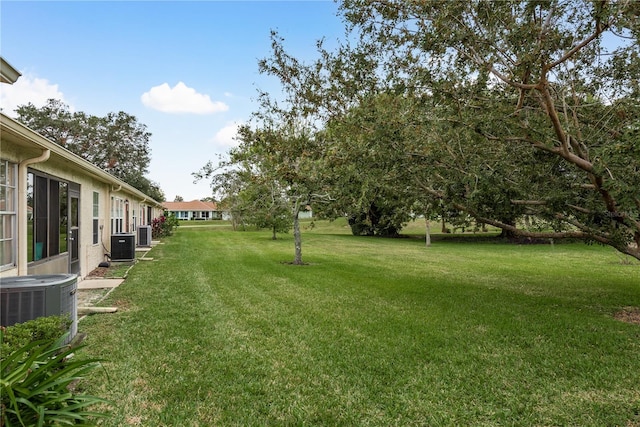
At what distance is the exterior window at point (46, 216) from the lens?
6184 millimetres

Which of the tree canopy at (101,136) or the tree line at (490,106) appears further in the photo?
the tree canopy at (101,136)

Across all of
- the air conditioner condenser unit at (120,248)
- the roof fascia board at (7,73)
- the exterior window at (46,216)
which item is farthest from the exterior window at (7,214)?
the air conditioner condenser unit at (120,248)

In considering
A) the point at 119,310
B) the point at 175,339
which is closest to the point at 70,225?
the point at 119,310

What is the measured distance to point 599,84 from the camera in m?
6.87

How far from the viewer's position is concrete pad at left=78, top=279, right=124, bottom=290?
855 cm

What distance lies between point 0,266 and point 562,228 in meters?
9.17

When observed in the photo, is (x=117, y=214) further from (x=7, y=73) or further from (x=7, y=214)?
(x=7, y=73)

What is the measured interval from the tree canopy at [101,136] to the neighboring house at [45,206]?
2560cm

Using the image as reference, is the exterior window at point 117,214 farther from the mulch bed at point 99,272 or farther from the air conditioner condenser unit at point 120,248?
the mulch bed at point 99,272

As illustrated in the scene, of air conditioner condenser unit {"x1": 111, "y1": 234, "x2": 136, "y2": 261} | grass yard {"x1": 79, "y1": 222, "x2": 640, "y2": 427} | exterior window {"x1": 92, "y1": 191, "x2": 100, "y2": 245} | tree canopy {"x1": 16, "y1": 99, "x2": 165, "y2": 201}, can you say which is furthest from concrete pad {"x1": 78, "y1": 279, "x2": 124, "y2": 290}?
tree canopy {"x1": 16, "y1": 99, "x2": 165, "y2": 201}

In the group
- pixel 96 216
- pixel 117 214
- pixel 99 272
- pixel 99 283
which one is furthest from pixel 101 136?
pixel 99 283

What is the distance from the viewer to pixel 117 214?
14.3 meters

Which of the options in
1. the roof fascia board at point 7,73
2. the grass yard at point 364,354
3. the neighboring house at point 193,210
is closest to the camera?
the roof fascia board at point 7,73

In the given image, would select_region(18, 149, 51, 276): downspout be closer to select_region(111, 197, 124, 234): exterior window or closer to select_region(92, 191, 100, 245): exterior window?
select_region(92, 191, 100, 245): exterior window
